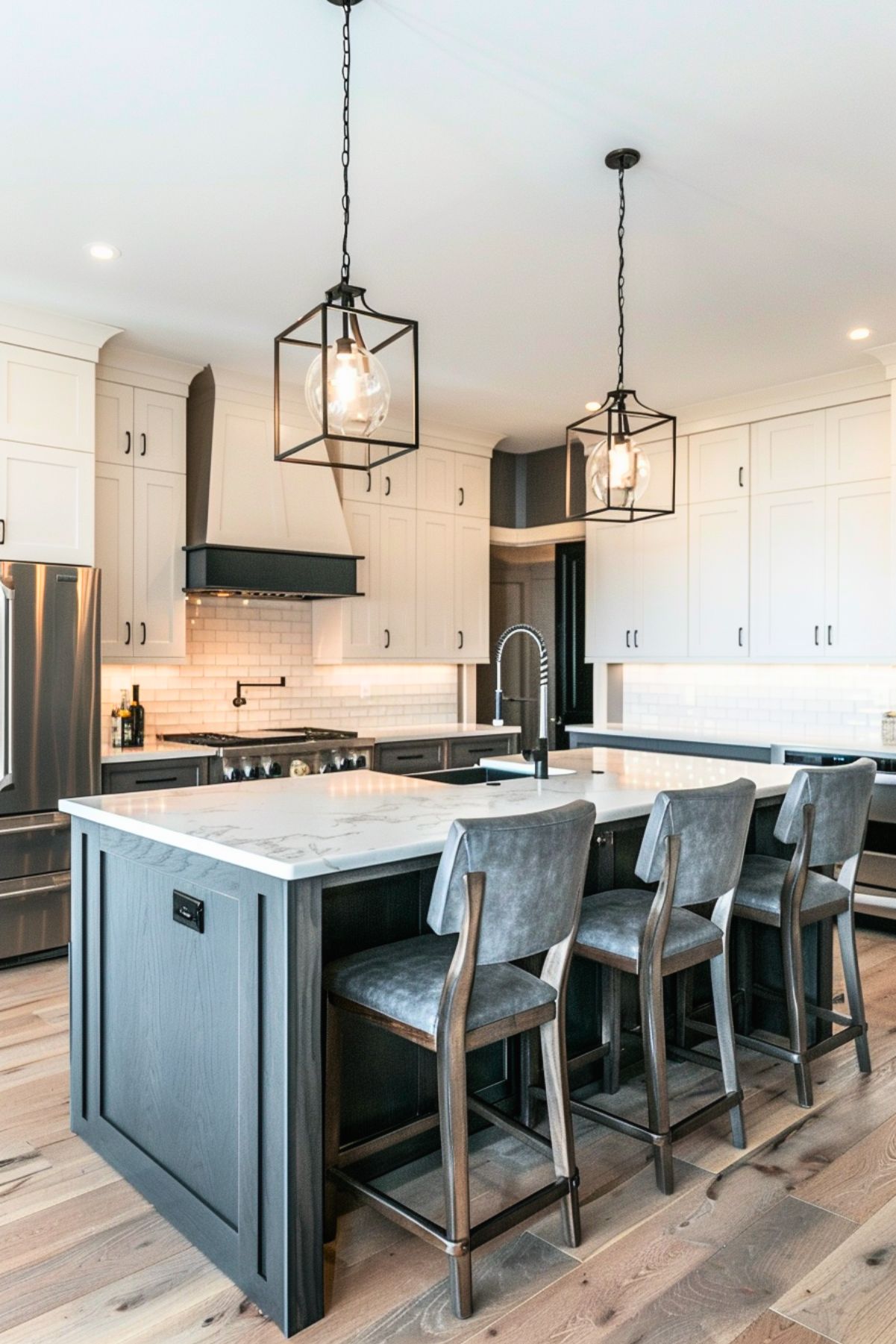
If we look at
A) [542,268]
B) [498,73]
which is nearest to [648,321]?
[542,268]

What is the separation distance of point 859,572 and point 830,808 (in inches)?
105

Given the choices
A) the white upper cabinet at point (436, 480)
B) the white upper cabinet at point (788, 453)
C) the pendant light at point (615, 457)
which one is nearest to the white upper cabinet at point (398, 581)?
the white upper cabinet at point (436, 480)

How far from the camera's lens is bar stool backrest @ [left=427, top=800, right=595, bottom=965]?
1853 millimetres

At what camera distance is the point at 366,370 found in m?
2.24

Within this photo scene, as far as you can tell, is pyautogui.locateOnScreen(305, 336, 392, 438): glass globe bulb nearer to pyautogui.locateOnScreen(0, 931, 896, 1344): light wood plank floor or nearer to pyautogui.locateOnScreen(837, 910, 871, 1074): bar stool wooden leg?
pyautogui.locateOnScreen(0, 931, 896, 1344): light wood plank floor

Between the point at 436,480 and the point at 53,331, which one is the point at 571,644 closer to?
the point at 436,480

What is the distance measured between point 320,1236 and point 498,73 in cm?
286

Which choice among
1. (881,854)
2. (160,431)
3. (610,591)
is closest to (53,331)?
(160,431)

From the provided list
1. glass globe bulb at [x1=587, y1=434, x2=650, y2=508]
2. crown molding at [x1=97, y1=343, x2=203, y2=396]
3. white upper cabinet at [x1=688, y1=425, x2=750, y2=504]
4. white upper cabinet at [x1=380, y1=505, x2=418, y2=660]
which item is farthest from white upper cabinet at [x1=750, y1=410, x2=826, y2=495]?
crown molding at [x1=97, y1=343, x2=203, y2=396]

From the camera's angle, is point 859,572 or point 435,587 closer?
point 859,572

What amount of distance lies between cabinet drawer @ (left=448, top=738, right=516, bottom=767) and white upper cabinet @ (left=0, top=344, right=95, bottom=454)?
2753 mm

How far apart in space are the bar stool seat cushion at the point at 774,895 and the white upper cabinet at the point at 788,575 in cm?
258

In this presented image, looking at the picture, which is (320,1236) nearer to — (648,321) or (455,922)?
(455,922)

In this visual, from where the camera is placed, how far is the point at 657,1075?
2340 millimetres
